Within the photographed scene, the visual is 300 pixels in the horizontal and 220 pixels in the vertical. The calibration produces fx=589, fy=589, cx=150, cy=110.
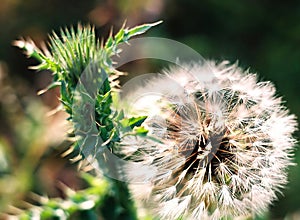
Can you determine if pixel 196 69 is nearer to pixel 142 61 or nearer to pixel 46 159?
pixel 46 159

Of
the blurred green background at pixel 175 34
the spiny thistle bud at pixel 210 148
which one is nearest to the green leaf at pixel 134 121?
the spiny thistle bud at pixel 210 148

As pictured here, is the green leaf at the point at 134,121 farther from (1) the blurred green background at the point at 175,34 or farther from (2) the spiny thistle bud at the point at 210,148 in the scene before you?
(1) the blurred green background at the point at 175,34

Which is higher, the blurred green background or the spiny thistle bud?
the blurred green background

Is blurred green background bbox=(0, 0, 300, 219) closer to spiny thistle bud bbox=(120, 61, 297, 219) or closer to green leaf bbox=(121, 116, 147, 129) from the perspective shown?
spiny thistle bud bbox=(120, 61, 297, 219)

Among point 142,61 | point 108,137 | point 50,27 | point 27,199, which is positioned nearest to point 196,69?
point 108,137

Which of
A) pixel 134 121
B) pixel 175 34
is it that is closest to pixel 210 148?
pixel 134 121

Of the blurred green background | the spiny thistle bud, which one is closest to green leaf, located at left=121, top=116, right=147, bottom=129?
the spiny thistle bud
